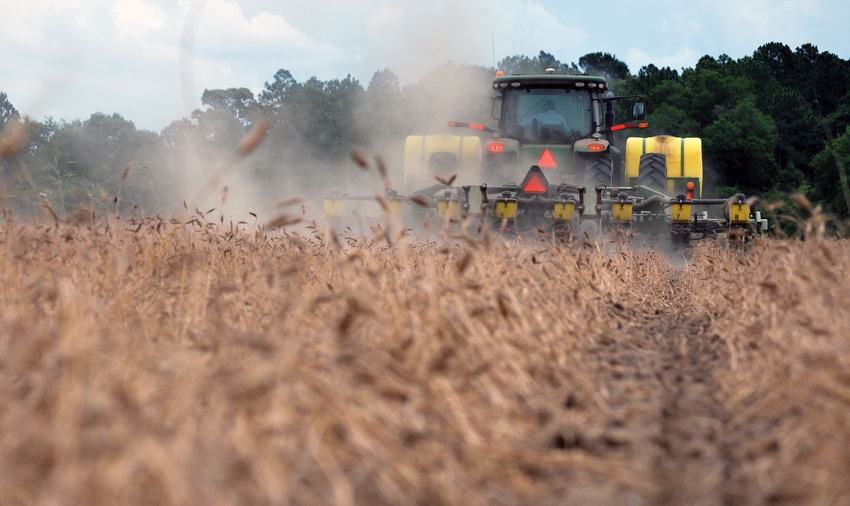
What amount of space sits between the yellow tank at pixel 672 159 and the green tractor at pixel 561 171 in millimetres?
16

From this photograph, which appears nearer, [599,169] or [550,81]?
[599,169]

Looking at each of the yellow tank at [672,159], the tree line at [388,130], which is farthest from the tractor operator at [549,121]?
the tree line at [388,130]

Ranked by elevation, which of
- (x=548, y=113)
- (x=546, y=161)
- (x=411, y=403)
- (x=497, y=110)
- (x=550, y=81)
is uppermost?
(x=550, y=81)

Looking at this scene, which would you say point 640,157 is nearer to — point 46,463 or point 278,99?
point 46,463

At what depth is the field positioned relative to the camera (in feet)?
7.47

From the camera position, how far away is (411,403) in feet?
9.53

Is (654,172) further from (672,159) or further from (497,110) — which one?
(497,110)

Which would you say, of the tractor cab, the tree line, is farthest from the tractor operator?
the tree line

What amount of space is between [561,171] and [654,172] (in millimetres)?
1875

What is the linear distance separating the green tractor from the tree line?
9.58 meters

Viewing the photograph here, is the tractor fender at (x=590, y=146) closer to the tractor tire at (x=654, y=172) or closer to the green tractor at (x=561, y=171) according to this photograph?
the green tractor at (x=561, y=171)

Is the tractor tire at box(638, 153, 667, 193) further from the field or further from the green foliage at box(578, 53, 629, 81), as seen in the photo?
the green foliage at box(578, 53, 629, 81)

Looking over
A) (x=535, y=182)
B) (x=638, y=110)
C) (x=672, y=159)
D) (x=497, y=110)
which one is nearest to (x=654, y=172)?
(x=672, y=159)

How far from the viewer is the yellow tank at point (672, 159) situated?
1639 centimetres
